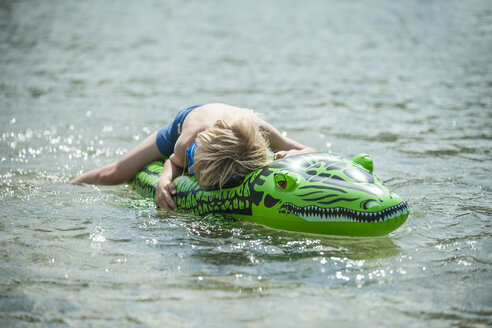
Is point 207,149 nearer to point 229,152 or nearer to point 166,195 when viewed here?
point 229,152

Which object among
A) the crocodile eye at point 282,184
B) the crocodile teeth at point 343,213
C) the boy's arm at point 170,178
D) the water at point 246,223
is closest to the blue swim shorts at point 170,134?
the boy's arm at point 170,178

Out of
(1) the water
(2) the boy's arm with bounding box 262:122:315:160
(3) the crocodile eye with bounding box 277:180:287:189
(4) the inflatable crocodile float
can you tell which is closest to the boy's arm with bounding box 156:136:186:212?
(1) the water

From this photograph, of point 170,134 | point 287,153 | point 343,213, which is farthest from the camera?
point 170,134

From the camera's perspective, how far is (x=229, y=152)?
493 cm

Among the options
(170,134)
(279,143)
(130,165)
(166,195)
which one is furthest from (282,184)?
(130,165)

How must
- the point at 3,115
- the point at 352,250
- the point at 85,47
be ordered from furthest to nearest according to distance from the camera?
the point at 85,47 → the point at 3,115 → the point at 352,250

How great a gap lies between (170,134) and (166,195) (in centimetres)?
98

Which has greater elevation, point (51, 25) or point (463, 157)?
point (51, 25)

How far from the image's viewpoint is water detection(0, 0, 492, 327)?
3703 mm

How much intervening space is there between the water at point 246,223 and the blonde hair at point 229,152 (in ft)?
1.55

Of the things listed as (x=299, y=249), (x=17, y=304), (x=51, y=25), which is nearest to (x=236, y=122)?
(x=299, y=249)

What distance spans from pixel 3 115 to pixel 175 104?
2860 millimetres

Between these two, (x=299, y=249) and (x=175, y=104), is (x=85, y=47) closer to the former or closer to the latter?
(x=175, y=104)

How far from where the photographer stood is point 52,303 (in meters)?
3.68
